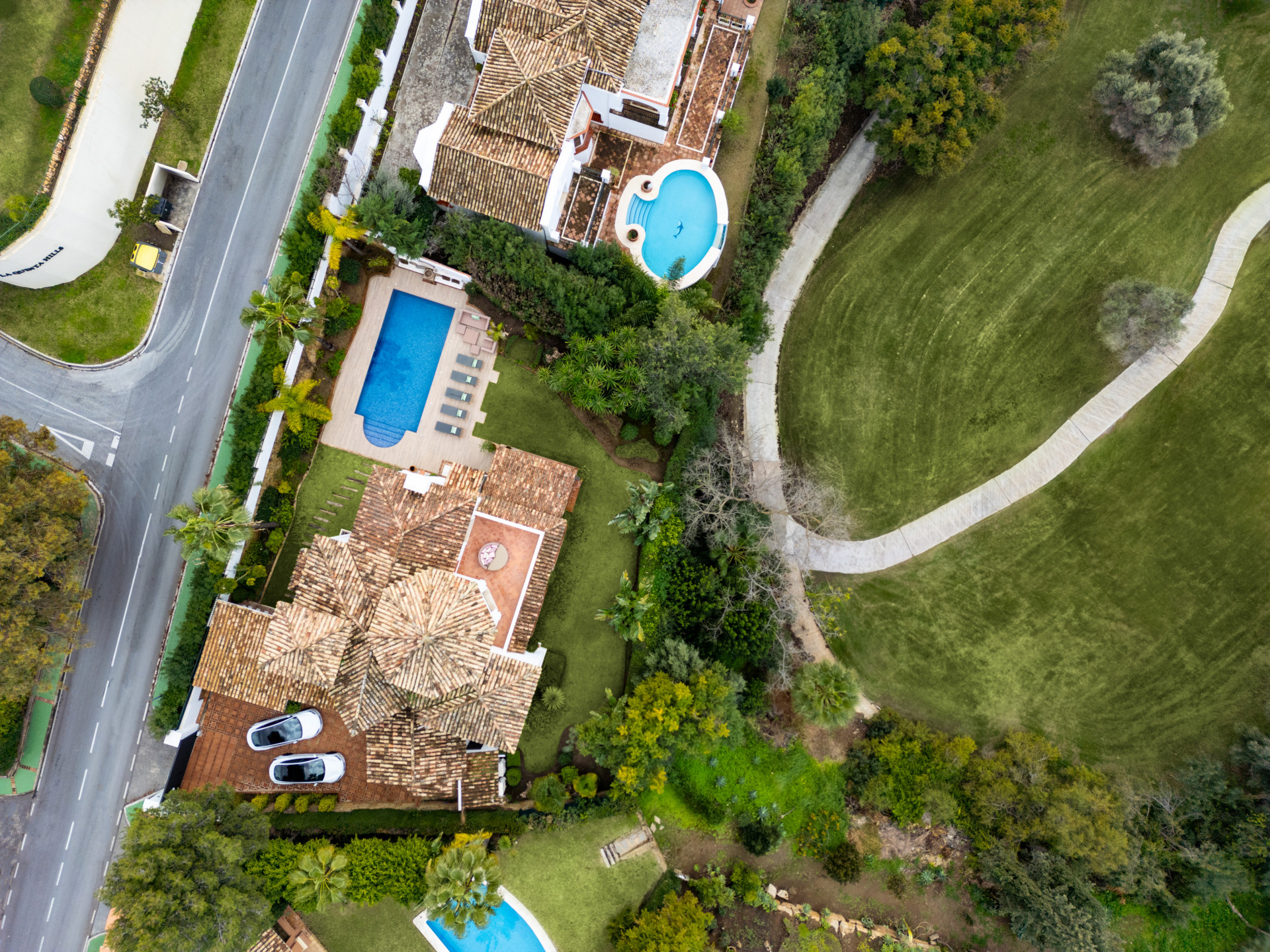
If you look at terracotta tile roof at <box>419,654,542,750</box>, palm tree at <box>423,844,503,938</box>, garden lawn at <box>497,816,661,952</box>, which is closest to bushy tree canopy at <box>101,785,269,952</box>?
palm tree at <box>423,844,503,938</box>

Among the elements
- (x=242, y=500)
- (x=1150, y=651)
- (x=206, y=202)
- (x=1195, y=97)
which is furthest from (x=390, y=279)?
(x=1150, y=651)

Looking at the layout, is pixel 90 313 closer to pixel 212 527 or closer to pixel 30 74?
pixel 30 74

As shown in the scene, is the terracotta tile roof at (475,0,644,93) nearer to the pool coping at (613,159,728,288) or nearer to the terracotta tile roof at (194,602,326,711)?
the pool coping at (613,159,728,288)

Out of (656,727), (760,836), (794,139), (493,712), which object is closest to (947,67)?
(794,139)

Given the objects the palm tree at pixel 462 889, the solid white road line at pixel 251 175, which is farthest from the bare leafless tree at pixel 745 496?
the solid white road line at pixel 251 175

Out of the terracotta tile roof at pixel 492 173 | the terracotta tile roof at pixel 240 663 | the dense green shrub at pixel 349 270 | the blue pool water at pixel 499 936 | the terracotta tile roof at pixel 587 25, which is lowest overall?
the blue pool water at pixel 499 936

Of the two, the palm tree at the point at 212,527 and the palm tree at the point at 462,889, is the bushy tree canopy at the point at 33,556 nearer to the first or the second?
the palm tree at the point at 212,527
